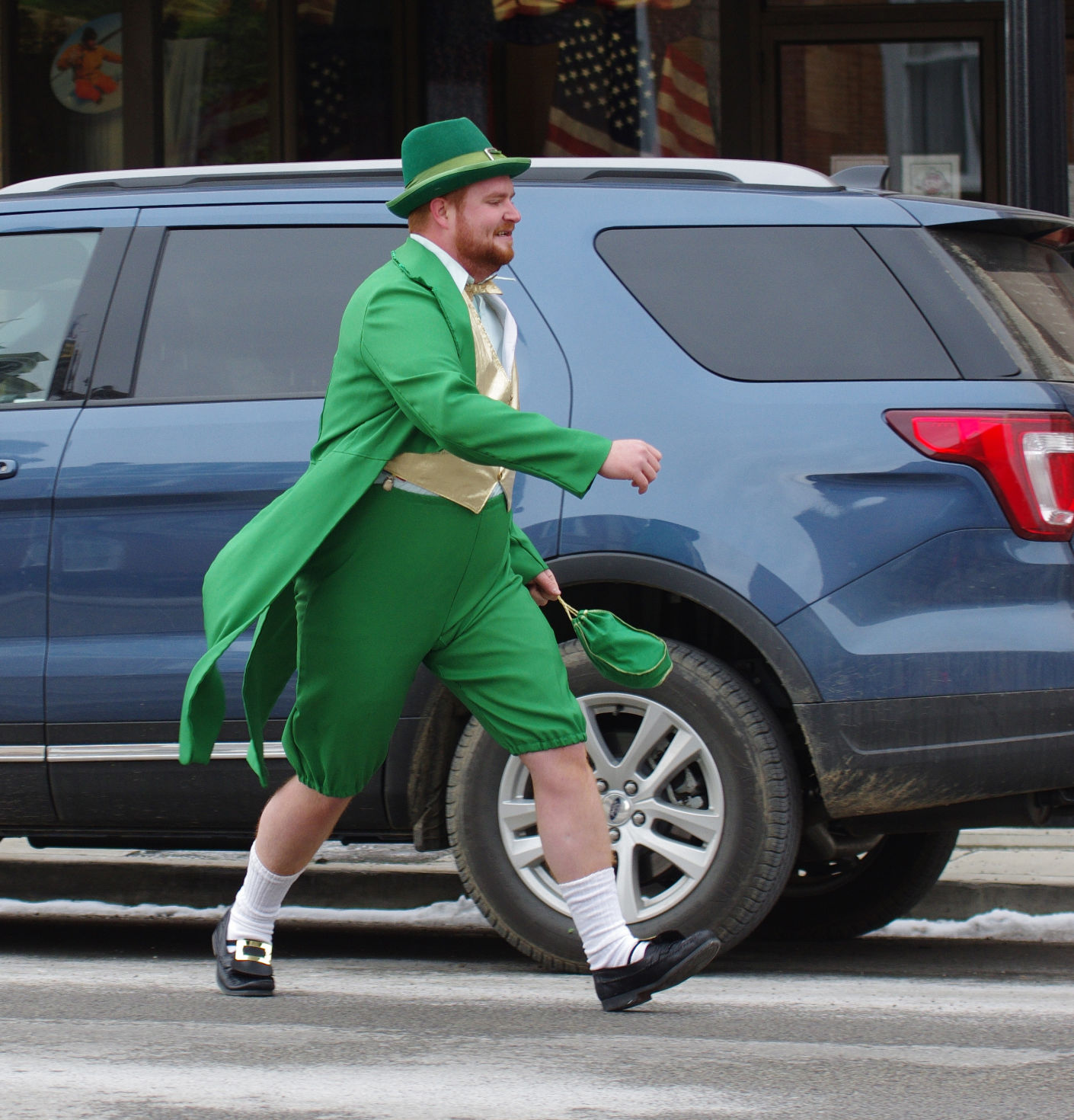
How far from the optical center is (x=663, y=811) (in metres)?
4.16

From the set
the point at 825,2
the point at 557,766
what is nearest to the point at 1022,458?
the point at 557,766

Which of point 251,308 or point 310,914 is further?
point 310,914

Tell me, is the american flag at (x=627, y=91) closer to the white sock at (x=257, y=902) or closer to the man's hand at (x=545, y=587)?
the man's hand at (x=545, y=587)

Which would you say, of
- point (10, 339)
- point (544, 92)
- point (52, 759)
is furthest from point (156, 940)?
point (544, 92)

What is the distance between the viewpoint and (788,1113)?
10.0ft

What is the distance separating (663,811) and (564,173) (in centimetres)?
Result: 155

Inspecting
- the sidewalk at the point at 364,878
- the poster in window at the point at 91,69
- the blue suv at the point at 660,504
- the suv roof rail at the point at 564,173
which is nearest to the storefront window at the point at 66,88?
the poster in window at the point at 91,69

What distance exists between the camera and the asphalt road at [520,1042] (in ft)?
10.3

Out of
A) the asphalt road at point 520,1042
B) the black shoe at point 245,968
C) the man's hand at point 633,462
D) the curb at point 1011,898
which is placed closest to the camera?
the asphalt road at point 520,1042

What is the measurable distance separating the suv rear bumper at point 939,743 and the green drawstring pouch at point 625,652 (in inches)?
16.5

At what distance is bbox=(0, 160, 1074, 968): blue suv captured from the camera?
159 inches

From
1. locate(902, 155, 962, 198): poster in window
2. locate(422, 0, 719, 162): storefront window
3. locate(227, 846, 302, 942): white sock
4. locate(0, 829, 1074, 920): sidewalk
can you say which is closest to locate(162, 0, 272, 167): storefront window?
locate(422, 0, 719, 162): storefront window

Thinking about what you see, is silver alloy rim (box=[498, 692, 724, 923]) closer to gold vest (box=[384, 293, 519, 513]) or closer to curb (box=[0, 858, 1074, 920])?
gold vest (box=[384, 293, 519, 513])

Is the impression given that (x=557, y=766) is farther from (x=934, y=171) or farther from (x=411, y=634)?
(x=934, y=171)
